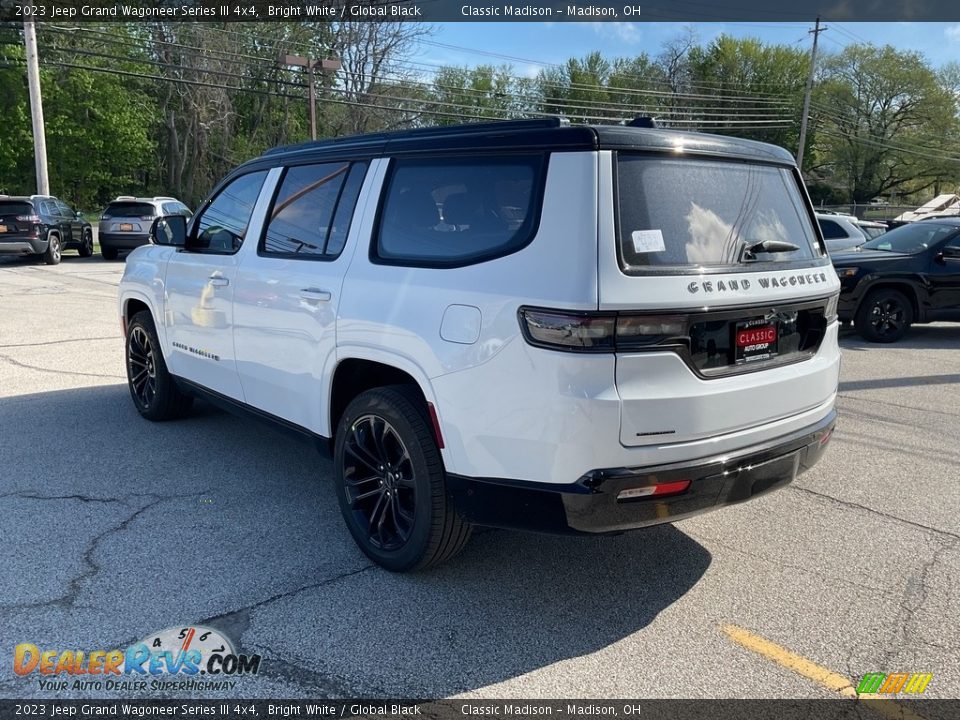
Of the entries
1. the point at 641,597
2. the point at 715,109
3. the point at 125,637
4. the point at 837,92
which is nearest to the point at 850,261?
the point at 641,597

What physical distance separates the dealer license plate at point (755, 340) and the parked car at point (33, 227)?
19535mm

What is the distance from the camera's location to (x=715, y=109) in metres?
55.7

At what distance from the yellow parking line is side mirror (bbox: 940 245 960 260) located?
8990mm

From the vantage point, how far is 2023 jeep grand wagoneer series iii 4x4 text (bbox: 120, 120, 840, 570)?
276cm

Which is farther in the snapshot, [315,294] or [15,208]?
[15,208]

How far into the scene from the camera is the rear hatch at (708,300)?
9.06 ft

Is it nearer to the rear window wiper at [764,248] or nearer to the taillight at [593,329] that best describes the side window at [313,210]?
the taillight at [593,329]

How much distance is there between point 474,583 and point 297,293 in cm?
171

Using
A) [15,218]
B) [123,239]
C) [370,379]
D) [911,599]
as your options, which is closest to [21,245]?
Answer: [15,218]

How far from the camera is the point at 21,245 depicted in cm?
1834

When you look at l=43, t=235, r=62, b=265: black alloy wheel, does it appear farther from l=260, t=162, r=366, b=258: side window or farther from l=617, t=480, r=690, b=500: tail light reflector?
l=617, t=480, r=690, b=500: tail light reflector

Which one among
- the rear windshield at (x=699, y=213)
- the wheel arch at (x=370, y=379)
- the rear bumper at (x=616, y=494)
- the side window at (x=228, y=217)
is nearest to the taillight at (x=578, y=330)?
the rear windshield at (x=699, y=213)

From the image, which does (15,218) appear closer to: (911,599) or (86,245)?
(86,245)

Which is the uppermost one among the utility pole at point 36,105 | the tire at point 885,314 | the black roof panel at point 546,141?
the utility pole at point 36,105
